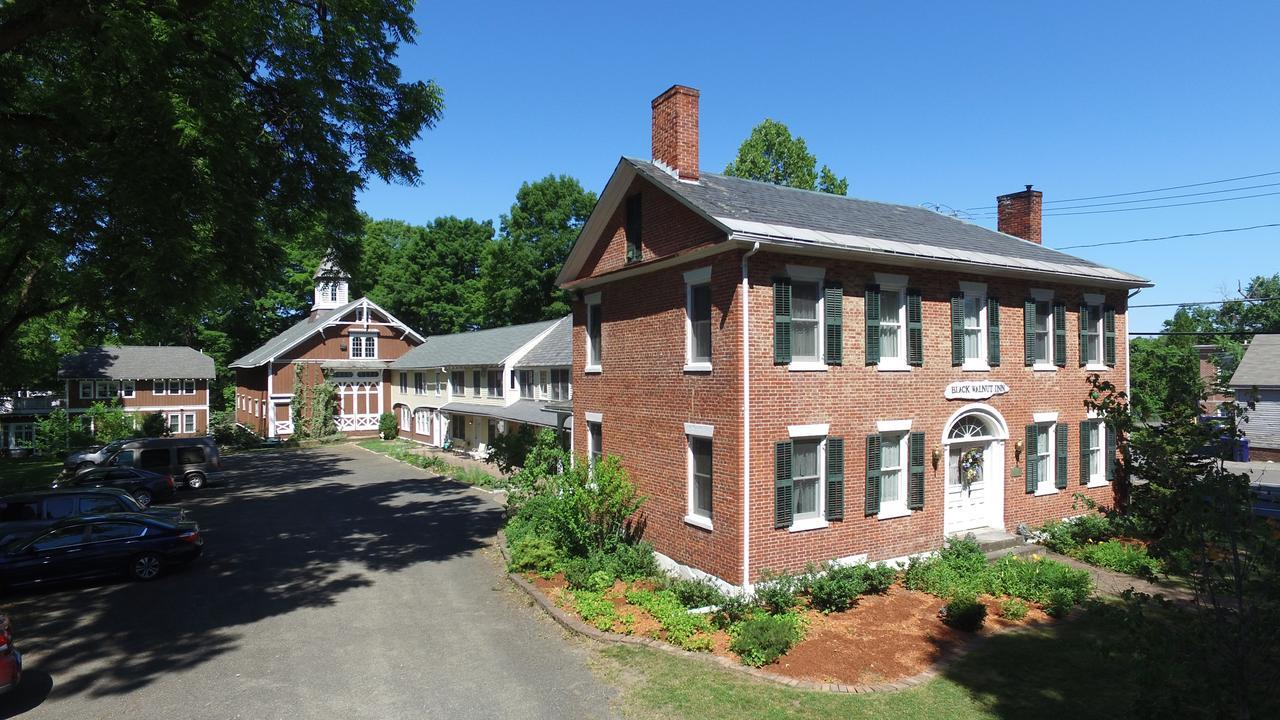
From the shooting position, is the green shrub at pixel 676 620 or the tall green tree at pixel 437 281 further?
the tall green tree at pixel 437 281

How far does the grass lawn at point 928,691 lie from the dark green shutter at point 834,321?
5.72 m

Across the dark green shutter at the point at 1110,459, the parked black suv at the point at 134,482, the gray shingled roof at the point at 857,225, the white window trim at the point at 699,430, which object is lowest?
the parked black suv at the point at 134,482

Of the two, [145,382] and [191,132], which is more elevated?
[191,132]

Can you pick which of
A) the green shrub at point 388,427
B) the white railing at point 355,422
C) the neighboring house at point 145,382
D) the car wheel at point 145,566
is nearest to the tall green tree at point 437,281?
the white railing at point 355,422

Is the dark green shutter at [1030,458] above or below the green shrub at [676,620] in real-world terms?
above

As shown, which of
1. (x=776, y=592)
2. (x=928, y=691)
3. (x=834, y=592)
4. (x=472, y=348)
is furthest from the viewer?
(x=472, y=348)

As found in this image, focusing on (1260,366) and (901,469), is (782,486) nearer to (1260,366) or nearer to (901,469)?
(901,469)

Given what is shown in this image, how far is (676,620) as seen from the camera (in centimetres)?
1174

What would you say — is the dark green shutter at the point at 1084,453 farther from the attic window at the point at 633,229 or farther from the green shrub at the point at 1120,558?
the attic window at the point at 633,229

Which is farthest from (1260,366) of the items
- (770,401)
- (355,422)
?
(355,422)

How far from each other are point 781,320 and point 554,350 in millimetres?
19432

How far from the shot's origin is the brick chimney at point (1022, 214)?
69.6 ft

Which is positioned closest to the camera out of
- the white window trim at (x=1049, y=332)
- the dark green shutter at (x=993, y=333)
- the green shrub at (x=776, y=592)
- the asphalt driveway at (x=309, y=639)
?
the asphalt driveway at (x=309, y=639)

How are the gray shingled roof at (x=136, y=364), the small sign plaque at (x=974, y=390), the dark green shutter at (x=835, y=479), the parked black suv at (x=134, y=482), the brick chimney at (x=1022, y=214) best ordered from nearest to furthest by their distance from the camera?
the dark green shutter at (x=835, y=479)
the small sign plaque at (x=974, y=390)
the brick chimney at (x=1022, y=214)
the parked black suv at (x=134, y=482)
the gray shingled roof at (x=136, y=364)
